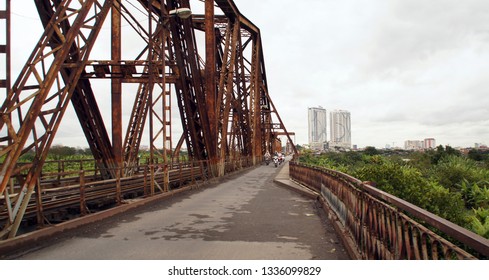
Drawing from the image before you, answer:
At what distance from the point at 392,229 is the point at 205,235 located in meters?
4.13

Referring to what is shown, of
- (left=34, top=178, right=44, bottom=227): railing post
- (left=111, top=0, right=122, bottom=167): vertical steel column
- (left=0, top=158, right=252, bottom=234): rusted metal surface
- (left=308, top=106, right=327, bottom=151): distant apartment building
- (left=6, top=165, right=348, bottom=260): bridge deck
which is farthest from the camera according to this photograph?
(left=308, top=106, right=327, bottom=151): distant apartment building

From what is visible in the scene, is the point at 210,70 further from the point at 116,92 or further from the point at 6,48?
the point at 6,48

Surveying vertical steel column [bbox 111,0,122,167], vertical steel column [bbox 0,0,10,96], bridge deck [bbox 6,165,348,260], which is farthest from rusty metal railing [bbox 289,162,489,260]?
vertical steel column [bbox 111,0,122,167]

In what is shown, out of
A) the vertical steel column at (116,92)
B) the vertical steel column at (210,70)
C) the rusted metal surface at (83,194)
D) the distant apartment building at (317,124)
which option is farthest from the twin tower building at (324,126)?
the rusted metal surface at (83,194)

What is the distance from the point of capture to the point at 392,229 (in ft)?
11.8

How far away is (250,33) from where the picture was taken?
3816cm

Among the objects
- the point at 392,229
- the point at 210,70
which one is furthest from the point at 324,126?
the point at 392,229

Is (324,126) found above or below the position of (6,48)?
above

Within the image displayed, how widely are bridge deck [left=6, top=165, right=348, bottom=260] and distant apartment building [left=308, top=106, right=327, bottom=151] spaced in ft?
582

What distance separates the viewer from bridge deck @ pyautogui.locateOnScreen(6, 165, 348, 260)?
561 centimetres

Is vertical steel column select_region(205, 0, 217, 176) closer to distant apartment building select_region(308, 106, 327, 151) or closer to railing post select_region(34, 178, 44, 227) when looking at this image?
railing post select_region(34, 178, 44, 227)

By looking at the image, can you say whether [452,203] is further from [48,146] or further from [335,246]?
[48,146]

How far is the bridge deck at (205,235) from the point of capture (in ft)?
18.4
